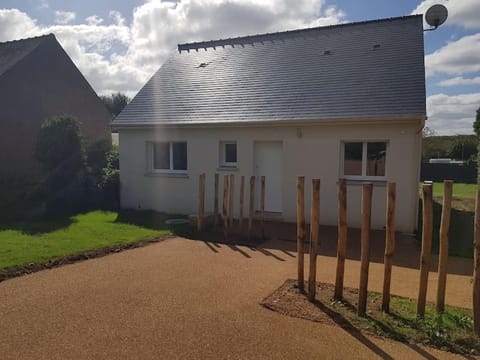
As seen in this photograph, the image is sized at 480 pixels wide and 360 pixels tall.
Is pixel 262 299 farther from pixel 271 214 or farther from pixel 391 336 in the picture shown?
pixel 271 214

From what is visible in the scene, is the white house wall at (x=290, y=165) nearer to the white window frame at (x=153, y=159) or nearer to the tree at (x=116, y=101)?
the white window frame at (x=153, y=159)

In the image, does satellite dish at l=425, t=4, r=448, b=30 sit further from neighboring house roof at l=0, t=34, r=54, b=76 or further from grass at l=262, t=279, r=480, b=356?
neighboring house roof at l=0, t=34, r=54, b=76

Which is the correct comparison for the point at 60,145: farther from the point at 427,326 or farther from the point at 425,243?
the point at 427,326

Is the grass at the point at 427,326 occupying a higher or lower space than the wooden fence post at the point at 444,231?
lower

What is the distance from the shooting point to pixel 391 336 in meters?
4.05

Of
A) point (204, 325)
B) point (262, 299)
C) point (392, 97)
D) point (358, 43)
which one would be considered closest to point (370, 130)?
point (392, 97)

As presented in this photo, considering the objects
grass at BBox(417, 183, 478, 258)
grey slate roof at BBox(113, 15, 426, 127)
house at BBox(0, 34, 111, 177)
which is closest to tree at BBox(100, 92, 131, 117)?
house at BBox(0, 34, 111, 177)

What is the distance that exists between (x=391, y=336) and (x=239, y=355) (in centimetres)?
167

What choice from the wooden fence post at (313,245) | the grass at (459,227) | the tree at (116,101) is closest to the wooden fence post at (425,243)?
the wooden fence post at (313,245)

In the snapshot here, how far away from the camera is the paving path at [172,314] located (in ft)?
12.4

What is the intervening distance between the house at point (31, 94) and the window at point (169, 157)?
5717 mm

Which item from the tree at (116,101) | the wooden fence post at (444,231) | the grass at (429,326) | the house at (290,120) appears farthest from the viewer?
the tree at (116,101)

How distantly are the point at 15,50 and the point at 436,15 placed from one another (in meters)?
20.0

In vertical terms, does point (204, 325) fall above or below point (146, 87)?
below
